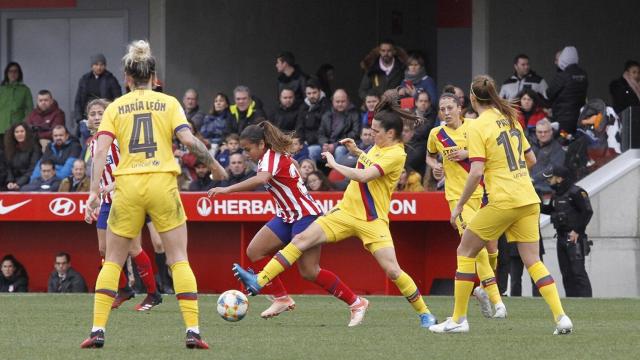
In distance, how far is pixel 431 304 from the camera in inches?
583

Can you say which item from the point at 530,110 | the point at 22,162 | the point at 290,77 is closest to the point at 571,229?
the point at 530,110

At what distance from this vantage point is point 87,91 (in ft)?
71.2

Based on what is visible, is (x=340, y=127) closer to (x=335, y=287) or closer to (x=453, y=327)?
(x=335, y=287)

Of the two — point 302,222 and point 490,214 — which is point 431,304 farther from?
point 490,214

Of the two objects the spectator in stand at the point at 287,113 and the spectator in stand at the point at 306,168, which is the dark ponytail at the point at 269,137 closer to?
the spectator in stand at the point at 306,168

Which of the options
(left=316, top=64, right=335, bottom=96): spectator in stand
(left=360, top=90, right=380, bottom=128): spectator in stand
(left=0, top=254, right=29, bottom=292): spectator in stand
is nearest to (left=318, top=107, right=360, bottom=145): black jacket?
(left=360, top=90, right=380, bottom=128): spectator in stand

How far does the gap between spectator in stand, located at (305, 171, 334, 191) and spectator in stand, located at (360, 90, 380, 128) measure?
47.8 inches

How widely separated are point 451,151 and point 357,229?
5.35 ft

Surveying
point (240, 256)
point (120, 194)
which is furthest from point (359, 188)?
point (240, 256)

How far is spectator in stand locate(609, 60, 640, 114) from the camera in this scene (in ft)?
65.9

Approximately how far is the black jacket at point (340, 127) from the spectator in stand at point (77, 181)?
307cm

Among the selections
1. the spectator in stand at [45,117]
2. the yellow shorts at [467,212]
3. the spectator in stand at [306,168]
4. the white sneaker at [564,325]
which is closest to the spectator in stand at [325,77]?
the spectator in stand at [306,168]

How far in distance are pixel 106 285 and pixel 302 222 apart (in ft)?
9.93

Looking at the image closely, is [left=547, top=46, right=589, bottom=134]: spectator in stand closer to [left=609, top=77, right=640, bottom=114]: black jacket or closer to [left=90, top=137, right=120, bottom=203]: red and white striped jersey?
[left=609, top=77, right=640, bottom=114]: black jacket
